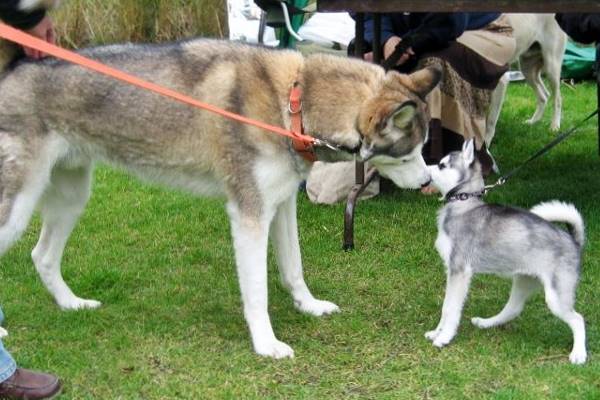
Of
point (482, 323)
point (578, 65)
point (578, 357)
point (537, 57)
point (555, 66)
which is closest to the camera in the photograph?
point (578, 357)

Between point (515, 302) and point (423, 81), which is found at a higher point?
point (423, 81)

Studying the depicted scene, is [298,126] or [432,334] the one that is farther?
[432,334]

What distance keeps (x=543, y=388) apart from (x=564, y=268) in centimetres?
52

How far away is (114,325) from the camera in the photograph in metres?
4.44

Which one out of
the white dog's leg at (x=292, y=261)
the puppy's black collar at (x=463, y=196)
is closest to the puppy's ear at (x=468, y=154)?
the puppy's black collar at (x=463, y=196)

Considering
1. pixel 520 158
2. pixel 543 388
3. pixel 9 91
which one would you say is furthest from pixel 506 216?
pixel 520 158

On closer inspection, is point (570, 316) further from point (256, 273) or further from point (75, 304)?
point (75, 304)

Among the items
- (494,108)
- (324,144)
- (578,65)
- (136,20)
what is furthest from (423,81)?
(136,20)

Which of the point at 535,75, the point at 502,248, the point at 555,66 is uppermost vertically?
the point at 502,248

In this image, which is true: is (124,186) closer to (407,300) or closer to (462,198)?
(407,300)

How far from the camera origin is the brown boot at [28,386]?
3.54m

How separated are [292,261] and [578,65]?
24.3 feet

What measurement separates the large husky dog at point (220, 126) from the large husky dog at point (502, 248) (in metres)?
0.19

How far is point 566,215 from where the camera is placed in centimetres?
396
